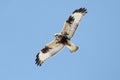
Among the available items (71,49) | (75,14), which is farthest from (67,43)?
(75,14)

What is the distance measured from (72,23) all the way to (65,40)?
2.00ft

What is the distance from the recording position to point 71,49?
1176cm

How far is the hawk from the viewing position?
11688 millimetres

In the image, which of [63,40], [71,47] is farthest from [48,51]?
[71,47]

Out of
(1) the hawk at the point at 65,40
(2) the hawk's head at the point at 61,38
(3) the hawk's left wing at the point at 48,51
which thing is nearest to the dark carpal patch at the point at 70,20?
(1) the hawk at the point at 65,40

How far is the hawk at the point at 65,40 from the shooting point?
38.3 ft

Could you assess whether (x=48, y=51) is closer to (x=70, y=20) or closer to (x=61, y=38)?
(x=61, y=38)

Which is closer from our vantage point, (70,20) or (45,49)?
(70,20)

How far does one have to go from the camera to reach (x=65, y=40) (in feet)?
38.6

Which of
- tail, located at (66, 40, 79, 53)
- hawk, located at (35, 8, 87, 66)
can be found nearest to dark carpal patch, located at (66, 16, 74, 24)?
hawk, located at (35, 8, 87, 66)

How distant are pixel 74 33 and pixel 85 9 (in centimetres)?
105

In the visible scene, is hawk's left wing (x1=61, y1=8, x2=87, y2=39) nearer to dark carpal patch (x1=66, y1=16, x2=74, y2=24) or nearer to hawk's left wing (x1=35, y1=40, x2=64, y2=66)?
dark carpal patch (x1=66, y1=16, x2=74, y2=24)

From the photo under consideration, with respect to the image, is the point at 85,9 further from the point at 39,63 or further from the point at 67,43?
the point at 39,63

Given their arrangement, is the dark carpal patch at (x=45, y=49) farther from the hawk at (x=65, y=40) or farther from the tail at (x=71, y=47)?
the tail at (x=71, y=47)
